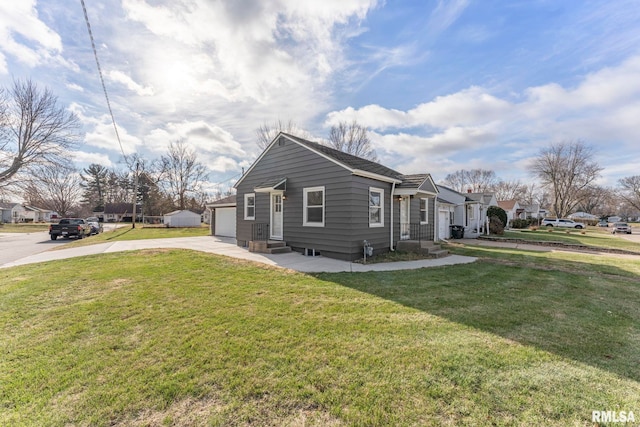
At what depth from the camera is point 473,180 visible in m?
58.4

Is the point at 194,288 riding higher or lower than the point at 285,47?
lower

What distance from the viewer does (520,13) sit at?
8.06m

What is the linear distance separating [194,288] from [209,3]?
813 cm

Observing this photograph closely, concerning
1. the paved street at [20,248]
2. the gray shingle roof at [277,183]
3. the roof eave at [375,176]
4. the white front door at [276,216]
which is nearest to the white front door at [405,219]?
the roof eave at [375,176]

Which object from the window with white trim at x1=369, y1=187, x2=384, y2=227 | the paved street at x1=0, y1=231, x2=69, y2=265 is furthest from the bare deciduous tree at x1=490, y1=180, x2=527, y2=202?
the paved street at x1=0, y1=231, x2=69, y2=265

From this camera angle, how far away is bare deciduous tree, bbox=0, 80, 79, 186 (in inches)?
763

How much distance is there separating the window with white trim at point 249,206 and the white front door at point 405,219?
6.94 m

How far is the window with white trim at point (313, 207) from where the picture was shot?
977cm

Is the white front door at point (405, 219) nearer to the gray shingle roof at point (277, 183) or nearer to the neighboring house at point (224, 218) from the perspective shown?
the gray shingle roof at point (277, 183)

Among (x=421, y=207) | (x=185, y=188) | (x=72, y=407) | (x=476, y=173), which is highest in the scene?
(x=476, y=173)

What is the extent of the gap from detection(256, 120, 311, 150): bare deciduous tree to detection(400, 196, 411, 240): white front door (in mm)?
16308

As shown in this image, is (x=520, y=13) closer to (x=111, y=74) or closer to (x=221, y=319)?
(x=221, y=319)

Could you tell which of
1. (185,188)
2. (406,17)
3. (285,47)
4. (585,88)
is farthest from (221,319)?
(185,188)
